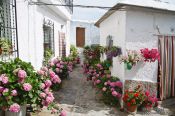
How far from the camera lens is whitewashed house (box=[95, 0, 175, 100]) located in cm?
719

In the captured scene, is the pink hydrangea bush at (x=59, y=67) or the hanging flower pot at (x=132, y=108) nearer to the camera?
the hanging flower pot at (x=132, y=108)

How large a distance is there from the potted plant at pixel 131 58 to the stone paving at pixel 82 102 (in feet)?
5.84

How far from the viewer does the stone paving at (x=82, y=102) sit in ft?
23.7

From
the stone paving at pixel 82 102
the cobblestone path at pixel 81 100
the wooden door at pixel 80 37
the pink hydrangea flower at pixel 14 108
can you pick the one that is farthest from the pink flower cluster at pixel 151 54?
the wooden door at pixel 80 37

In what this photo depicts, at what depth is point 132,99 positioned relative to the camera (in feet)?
23.0

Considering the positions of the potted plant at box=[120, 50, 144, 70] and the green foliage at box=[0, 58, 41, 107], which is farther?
the potted plant at box=[120, 50, 144, 70]

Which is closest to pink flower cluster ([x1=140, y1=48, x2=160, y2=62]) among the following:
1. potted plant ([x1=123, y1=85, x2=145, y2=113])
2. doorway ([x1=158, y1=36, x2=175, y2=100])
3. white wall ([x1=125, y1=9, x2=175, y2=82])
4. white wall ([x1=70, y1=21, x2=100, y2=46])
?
white wall ([x1=125, y1=9, x2=175, y2=82])

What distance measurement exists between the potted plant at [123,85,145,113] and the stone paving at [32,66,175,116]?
1.05ft

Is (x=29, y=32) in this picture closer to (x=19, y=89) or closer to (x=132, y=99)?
(x=19, y=89)

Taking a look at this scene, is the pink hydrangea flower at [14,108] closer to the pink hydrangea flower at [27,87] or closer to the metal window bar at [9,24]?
the pink hydrangea flower at [27,87]

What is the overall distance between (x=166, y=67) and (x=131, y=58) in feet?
5.65

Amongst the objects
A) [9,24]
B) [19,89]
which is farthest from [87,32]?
[19,89]

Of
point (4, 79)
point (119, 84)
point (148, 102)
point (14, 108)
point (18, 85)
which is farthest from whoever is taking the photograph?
point (119, 84)

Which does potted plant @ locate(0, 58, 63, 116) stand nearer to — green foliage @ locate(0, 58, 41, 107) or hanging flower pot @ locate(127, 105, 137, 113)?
green foliage @ locate(0, 58, 41, 107)
